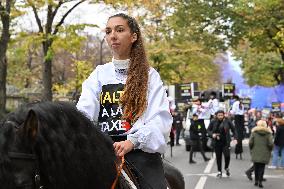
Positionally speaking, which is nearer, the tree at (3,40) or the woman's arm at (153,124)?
the woman's arm at (153,124)

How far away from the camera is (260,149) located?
14.2m

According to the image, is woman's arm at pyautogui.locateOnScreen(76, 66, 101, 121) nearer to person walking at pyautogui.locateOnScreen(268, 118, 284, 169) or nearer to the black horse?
the black horse

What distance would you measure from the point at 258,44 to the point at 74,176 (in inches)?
895

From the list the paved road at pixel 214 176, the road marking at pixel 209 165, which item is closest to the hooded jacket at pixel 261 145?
the paved road at pixel 214 176

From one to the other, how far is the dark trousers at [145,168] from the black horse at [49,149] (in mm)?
681

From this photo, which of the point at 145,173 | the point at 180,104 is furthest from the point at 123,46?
the point at 180,104

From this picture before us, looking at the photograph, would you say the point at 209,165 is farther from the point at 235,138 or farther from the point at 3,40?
the point at 3,40

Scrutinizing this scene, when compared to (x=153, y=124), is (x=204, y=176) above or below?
below

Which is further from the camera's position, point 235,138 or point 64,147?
point 235,138

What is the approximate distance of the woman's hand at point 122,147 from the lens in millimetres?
3081

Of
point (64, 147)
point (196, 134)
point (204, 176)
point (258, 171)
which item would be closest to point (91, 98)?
point (64, 147)

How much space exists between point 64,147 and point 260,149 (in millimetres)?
12185

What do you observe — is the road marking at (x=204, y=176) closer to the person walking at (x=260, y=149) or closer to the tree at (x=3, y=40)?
the person walking at (x=260, y=149)

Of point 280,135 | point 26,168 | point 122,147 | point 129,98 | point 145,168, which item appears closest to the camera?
point 26,168
